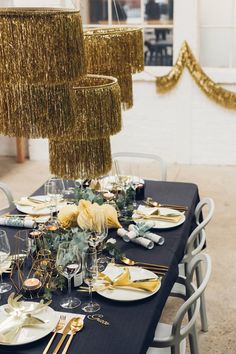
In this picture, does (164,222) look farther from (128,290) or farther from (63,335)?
(63,335)

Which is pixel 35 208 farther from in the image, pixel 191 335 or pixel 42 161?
pixel 42 161

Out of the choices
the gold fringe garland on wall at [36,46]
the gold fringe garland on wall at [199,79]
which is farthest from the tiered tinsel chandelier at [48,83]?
the gold fringe garland on wall at [199,79]

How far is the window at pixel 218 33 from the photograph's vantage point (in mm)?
5684

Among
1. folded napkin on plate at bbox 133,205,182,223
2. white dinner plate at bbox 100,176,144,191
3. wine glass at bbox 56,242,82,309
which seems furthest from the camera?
white dinner plate at bbox 100,176,144,191

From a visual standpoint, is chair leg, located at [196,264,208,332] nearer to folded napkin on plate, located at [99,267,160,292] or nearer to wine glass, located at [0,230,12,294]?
folded napkin on plate, located at [99,267,160,292]

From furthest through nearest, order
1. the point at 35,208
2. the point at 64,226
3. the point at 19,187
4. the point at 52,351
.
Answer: the point at 19,187 → the point at 35,208 → the point at 64,226 → the point at 52,351

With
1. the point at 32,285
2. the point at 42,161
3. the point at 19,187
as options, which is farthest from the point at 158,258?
the point at 42,161

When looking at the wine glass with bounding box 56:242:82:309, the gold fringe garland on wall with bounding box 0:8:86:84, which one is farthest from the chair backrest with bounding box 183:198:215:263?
the gold fringe garland on wall with bounding box 0:8:86:84

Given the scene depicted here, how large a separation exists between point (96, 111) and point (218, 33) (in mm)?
3769

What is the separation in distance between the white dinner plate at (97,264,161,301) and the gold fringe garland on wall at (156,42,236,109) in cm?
372

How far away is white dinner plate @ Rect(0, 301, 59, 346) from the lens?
1866mm

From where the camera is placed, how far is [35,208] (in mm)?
2949

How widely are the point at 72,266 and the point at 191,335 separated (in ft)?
2.52

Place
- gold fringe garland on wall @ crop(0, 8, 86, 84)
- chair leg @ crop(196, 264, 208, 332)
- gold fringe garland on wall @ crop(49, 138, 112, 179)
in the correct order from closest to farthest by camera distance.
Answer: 1. gold fringe garland on wall @ crop(0, 8, 86, 84)
2. gold fringe garland on wall @ crop(49, 138, 112, 179)
3. chair leg @ crop(196, 264, 208, 332)
